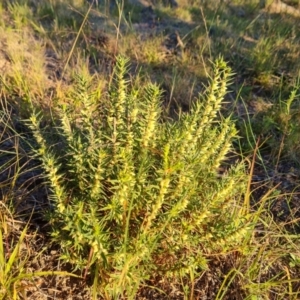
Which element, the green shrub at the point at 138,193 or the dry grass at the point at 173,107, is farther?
the dry grass at the point at 173,107

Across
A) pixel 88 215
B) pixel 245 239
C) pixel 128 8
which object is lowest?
pixel 128 8

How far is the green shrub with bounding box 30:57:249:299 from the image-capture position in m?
1.54

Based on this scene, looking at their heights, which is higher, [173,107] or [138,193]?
[138,193]

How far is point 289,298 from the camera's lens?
6.07 feet

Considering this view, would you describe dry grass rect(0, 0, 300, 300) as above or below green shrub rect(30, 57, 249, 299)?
below

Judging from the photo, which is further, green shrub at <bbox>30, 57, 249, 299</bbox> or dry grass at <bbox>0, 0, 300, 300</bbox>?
dry grass at <bbox>0, 0, 300, 300</bbox>

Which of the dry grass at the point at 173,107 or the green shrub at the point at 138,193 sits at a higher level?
the green shrub at the point at 138,193

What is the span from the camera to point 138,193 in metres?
1.58

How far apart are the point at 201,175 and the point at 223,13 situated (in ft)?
12.7

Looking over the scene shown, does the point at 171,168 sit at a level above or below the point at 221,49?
above

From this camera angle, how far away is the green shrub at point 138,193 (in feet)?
5.05

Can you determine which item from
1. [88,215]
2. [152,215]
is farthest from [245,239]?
[88,215]

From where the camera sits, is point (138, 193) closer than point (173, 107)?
Yes

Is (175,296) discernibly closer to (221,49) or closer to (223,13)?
(221,49)
